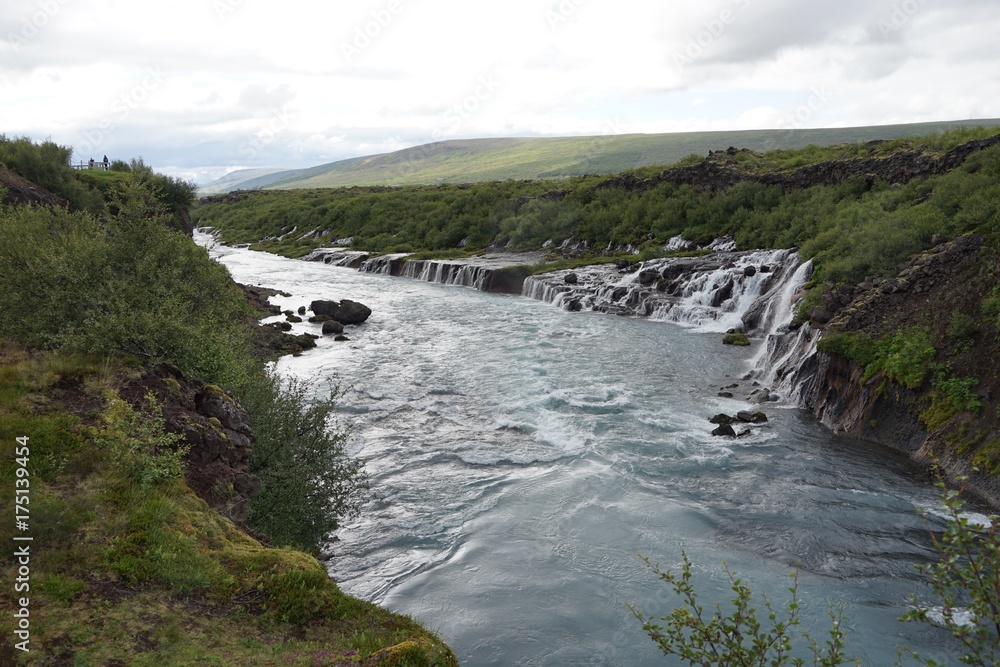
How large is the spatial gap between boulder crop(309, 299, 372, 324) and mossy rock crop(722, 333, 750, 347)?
73.8ft

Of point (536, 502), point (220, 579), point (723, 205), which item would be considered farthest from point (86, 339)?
point (723, 205)

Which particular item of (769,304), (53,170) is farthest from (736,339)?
(53,170)

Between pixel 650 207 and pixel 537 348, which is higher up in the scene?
pixel 650 207

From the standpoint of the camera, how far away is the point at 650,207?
203ft

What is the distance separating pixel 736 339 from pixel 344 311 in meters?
24.0

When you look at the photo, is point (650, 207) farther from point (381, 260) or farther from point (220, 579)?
point (220, 579)

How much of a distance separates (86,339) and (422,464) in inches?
385

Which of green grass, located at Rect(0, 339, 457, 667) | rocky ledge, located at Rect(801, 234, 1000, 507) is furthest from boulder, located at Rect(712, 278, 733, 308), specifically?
green grass, located at Rect(0, 339, 457, 667)

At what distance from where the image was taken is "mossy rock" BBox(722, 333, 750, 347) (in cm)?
3225

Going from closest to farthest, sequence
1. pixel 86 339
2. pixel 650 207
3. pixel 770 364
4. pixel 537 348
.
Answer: pixel 86 339 < pixel 770 364 < pixel 537 348 < pixel 650 207

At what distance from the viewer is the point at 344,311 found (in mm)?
40062

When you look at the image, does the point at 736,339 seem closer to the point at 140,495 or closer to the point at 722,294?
the point at 722,294

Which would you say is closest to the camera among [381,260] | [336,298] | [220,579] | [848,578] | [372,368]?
[220,579]

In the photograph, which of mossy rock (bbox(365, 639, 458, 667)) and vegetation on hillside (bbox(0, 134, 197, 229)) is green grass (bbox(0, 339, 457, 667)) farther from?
vegetation on hillside (bbox(0, 134, 197, 229))
